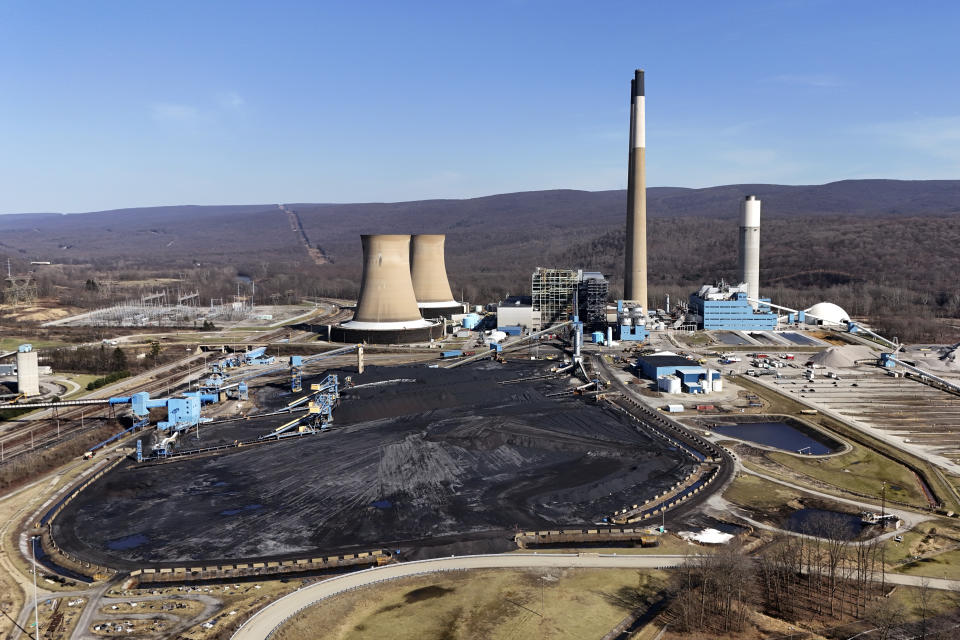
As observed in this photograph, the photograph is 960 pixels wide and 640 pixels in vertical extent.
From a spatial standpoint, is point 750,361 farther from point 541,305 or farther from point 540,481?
point 540,481

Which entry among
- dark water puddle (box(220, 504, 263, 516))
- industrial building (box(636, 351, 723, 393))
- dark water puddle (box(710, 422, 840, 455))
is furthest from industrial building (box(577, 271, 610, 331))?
dark water puddle (box(220, 504, 263, 516))

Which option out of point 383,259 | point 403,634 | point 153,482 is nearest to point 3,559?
point 153,482

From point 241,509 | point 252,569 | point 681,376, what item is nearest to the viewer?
point 252,569

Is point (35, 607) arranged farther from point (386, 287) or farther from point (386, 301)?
point (386, 301)

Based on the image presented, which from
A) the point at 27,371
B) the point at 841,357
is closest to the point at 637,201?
the point at 841,357

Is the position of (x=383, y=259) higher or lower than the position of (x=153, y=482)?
higher

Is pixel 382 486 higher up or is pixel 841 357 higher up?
pixel 841 357
